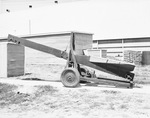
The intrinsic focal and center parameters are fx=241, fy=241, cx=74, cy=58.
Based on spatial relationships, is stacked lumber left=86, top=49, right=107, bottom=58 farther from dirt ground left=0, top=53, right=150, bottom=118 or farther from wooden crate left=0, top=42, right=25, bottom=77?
dirt ground left=0, top=53, right=150, bottom=118

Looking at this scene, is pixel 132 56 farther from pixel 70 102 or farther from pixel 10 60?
pixel 70 102

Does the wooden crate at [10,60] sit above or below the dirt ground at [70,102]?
above

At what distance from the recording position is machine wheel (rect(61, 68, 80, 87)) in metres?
8.62

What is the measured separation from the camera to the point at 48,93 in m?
7.98

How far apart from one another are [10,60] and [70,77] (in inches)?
200

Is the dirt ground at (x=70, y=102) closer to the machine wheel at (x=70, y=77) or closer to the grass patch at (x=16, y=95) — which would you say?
the grass patch at (x=16, y=95)

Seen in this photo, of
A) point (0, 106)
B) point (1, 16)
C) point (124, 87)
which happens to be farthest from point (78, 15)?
point (0, 106)

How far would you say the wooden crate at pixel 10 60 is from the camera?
12.4 meters

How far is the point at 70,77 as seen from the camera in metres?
8.77

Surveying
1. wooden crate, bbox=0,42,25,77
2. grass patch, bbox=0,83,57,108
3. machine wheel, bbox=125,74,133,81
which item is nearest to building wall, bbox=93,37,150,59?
wooden crate, bbox=0,42,25,77

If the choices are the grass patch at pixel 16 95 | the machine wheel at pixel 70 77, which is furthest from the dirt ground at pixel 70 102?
the machine wheel at pixel 70 77

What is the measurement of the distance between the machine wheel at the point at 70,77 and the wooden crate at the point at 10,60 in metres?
4.69

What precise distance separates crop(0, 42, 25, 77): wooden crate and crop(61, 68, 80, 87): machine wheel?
469 centimetres

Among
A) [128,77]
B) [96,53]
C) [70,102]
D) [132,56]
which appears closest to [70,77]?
[70,102]
